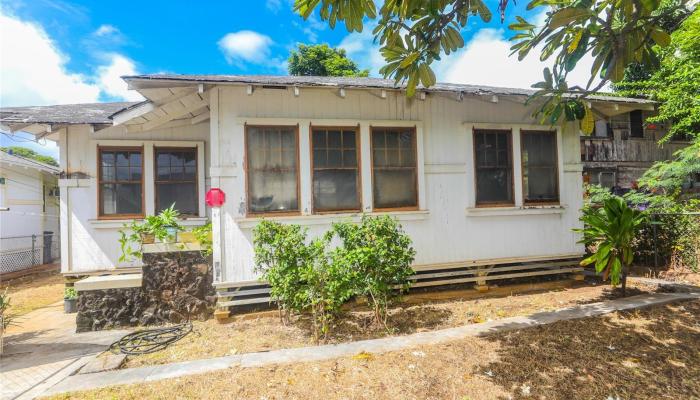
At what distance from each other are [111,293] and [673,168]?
1621 centimetres

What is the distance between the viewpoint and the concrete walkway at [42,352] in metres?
3.25

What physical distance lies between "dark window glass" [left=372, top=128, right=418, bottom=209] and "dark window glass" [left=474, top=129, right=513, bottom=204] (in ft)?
4.24

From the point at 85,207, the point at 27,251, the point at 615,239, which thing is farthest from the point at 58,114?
the point at 615,239

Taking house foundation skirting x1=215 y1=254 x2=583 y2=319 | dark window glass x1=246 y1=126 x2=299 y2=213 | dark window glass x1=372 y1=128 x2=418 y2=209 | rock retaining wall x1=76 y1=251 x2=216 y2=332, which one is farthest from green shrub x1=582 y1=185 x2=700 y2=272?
rock retaining wall x1=76 y1=251 x2=216 y2=332

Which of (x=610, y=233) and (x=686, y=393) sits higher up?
(x=610, y=233)

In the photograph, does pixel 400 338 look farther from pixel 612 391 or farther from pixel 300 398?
pixel 612 391

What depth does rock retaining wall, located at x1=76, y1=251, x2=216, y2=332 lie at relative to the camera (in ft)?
16.1

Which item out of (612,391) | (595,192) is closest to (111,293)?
(612,391)

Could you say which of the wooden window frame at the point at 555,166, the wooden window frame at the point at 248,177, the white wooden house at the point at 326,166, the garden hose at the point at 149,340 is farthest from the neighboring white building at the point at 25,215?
the wooden window frame at the point at 555,166

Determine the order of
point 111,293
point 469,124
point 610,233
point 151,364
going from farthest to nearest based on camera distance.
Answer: point 469,124 → point 610,233 → point 111,293 → point 151,364

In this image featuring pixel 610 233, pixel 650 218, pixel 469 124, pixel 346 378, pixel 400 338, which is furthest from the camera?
pixel 650 218

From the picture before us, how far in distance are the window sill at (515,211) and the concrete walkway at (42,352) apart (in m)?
5.96

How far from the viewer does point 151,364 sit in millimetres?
3664

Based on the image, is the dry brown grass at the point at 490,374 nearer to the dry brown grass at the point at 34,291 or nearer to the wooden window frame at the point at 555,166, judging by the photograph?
the wooden window frame at the point at 555,166
